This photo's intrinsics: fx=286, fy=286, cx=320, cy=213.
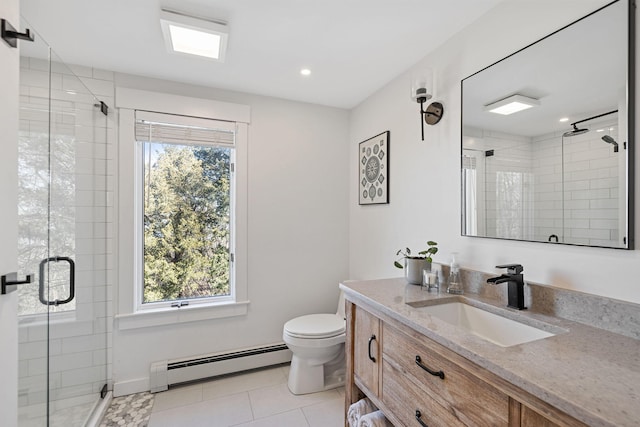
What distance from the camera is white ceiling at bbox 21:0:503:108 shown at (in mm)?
1452

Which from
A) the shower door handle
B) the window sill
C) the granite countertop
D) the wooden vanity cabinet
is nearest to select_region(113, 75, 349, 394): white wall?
the window sill

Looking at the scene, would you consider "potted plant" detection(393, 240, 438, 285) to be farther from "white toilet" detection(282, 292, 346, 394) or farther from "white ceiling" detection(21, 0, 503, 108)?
"white ceiling" detection(21, 0, 503, 108)

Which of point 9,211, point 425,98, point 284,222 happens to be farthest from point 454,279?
point 9,211

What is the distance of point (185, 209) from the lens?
7.77 ft

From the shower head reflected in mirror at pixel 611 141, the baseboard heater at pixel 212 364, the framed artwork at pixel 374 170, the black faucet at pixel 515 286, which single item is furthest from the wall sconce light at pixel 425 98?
the baseboard heater at pixel 212 364

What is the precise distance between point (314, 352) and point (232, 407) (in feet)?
2.16

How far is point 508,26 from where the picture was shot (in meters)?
1.36

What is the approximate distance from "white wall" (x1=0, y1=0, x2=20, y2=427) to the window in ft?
3.83

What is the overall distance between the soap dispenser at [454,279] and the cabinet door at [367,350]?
45cm

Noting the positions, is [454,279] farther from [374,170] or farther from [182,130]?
[182,130]

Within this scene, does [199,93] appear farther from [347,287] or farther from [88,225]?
[347,287]

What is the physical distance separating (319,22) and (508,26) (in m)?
0.94

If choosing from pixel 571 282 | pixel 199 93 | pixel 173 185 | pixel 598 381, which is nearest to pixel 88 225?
pixel 173 185

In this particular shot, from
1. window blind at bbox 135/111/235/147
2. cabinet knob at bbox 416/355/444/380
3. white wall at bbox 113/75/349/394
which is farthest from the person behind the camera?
white wall at bbox 113/75/349/394
